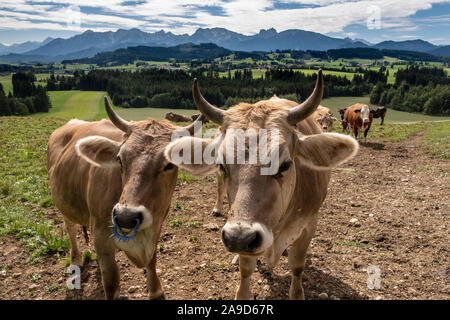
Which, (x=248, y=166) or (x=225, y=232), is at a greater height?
(x=248, y=166)

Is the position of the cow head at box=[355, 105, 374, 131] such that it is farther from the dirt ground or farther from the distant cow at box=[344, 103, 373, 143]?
the dirt ground

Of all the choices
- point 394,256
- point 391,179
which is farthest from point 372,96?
point 394,256

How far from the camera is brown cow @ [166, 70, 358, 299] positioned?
2.78 meters

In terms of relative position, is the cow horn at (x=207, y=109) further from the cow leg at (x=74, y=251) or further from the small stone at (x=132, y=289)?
the cow leg at (x=74, y=251)

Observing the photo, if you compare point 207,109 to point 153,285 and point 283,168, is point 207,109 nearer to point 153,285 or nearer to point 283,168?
point 283,168

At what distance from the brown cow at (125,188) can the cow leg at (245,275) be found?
1.28m

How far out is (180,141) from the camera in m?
3.53

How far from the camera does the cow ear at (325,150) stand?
3373 millimetres

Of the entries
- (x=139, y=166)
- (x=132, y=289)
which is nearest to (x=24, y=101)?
(x=132, y=289)

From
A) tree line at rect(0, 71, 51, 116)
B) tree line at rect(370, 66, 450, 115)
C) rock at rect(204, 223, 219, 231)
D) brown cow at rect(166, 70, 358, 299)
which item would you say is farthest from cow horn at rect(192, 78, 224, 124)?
tree line at rect(370, 66, 450, 115)

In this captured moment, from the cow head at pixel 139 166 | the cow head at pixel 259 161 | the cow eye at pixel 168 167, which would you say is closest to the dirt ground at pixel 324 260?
the cow head at pixel 139 166

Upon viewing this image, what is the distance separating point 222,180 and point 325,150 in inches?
52.2
